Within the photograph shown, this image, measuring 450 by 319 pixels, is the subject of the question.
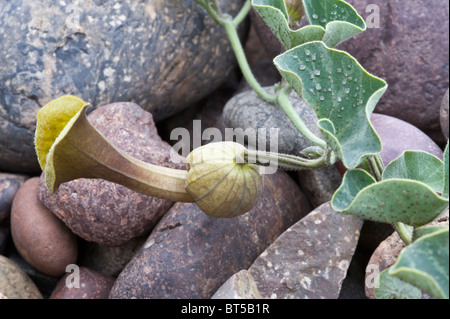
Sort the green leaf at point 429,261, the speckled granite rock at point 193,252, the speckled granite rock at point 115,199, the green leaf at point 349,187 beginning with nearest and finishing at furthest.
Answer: the green leaf at point 429,261 → the green leaf at point 349,187 → the speckled granite rock at point 193,252 → the speckled granite rock at point 115,199

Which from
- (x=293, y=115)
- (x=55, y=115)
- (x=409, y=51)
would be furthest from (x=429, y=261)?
(x=409, y=51)

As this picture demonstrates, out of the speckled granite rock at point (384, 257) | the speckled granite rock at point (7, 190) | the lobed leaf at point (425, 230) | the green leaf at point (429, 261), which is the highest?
the green leaf at point (429, 261)

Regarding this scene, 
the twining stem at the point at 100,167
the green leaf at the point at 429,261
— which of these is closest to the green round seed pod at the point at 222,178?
the twining stem at the point at 100,167

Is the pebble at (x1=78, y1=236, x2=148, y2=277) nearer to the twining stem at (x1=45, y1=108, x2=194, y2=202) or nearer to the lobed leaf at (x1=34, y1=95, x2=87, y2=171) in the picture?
the twining stem at (x1=45, y1=108, x2=194, y2=202)

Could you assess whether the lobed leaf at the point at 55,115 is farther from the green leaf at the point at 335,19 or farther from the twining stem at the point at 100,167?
the green leaf at the point at 335,19
